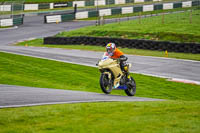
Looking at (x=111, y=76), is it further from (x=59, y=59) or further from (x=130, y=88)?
(x=59, y=59)

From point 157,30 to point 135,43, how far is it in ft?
14.2

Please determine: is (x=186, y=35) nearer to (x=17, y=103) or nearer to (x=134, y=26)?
(x=134, y=26)

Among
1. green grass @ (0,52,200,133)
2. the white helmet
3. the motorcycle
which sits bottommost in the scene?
green grass @ (0,52,200,133)

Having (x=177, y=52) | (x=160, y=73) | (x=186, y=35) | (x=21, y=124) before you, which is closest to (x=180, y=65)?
(x=160, y=73)

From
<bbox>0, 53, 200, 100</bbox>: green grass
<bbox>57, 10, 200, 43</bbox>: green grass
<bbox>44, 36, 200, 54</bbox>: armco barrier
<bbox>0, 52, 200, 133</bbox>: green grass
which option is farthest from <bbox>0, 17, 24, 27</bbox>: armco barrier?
<bbox>0, 52, 200, 133</bbox>: green grass

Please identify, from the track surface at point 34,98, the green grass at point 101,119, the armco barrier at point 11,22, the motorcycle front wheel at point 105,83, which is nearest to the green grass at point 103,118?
the green grass at point 101,119

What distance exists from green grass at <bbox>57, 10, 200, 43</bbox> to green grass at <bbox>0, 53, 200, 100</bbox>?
12283mm

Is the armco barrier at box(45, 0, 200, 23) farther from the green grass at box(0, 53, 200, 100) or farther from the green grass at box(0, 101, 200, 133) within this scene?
the green grass at box(0, 101, 200, 133)

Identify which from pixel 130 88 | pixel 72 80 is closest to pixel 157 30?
pixel 72 80

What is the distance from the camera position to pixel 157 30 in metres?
34.4

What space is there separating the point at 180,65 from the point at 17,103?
49.7ft

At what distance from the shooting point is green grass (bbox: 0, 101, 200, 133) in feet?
25.5

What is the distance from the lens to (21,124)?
8.15m

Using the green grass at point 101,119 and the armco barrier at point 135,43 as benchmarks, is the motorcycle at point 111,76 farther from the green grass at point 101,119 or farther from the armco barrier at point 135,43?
the armco barrier at point 135,43
